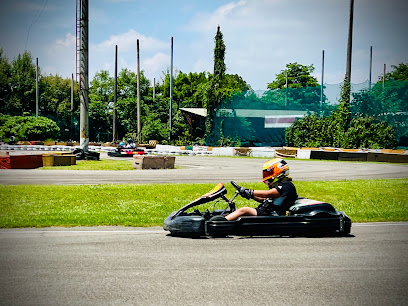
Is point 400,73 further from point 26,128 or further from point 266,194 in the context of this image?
point 266,194

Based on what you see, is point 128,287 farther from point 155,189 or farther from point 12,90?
point 12,90

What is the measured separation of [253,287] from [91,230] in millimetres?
4395

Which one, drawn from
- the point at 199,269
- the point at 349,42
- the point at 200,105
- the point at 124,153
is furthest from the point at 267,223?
the point at 200,105

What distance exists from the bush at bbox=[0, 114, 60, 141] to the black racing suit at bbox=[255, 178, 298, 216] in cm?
5340

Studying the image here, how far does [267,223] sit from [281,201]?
52 cm

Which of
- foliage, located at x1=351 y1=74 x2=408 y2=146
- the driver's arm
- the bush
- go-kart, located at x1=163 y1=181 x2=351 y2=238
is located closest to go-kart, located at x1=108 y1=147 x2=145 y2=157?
foliage, located at x1=351 y1=74 x2=408 y2=146

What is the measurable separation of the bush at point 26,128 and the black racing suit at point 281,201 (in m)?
53.4

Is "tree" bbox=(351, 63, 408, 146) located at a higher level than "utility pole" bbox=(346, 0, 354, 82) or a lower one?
lower

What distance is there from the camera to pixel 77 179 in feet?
56.2

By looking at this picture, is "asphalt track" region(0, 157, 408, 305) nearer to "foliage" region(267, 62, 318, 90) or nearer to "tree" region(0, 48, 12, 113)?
"tree" region(0, 48, 12, 113)

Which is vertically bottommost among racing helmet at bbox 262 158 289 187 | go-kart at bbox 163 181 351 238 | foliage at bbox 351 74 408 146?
go-kart at bbox 163 181 351 238

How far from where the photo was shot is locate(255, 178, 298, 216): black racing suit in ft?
23.4

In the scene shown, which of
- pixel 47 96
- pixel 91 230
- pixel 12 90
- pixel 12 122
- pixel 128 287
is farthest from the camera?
pixel 47 96

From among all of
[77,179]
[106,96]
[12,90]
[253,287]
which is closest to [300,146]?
[77,179]
